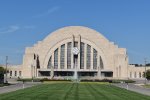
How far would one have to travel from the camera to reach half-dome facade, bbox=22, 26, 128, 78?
122938 millimetres

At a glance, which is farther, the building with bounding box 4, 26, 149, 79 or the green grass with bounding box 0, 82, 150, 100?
the building with bounding box 4, 26, 149, 79

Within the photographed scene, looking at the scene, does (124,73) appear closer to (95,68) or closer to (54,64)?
(95,68)

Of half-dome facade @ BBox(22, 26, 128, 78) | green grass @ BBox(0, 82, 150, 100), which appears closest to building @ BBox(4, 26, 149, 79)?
half-dome facade @ BBox(22, 26, 128, 78)

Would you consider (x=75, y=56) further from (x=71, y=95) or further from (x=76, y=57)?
(x=71, y=95)

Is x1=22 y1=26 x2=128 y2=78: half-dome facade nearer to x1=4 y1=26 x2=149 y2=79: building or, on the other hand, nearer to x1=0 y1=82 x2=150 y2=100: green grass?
x1=4 y1=26 x2=149 y2=79: building

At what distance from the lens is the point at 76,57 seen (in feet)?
410

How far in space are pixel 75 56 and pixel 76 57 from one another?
0.46m

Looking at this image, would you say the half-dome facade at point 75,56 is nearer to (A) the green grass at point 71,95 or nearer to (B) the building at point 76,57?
(B) the building at point 76,57

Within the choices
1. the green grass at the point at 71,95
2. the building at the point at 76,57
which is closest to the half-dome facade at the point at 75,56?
the building at the point at 76,57

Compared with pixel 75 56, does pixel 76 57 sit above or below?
below

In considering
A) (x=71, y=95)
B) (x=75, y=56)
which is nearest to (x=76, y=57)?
(x=75, y=56)

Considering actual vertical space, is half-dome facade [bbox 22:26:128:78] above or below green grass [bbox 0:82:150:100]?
above

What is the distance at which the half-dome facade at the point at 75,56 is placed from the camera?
403ft

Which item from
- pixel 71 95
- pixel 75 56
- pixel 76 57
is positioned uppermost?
pixel 75 56
